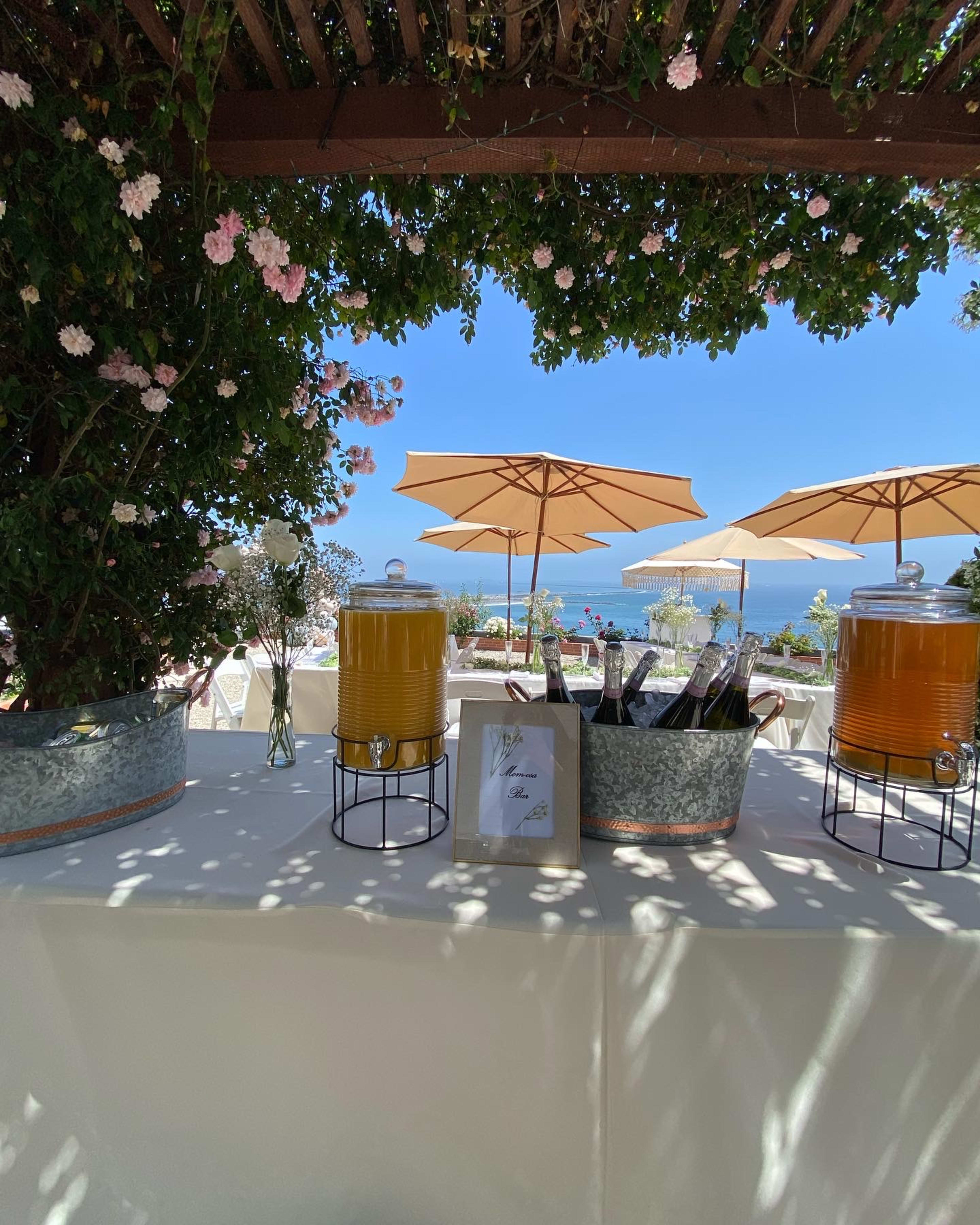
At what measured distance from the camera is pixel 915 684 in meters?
0.85

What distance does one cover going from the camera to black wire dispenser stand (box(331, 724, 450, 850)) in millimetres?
907

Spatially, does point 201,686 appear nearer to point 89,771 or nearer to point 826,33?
point 89,771

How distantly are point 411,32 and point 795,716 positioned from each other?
124 inches

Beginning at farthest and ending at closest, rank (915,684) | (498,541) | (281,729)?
(498,541)
(281,729)
(915,684)

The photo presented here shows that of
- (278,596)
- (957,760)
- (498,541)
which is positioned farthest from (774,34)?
(498,541)

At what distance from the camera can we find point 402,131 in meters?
1.21

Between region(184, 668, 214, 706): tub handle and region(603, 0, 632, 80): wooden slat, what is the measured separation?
4.85ft

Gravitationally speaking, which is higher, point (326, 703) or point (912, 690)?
point (912, 690)

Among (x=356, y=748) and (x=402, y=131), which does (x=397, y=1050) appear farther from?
(x=402, y=131)

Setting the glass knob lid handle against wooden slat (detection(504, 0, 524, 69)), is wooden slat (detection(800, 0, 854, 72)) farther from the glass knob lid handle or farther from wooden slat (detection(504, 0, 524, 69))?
the glass knob lid handle

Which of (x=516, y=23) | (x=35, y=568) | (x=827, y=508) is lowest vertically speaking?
(x=35, y=568)

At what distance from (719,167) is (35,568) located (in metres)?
1.63

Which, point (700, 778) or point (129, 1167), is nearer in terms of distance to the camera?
point (129, 1167)

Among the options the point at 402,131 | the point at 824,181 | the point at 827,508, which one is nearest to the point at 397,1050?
the point at 402,131
